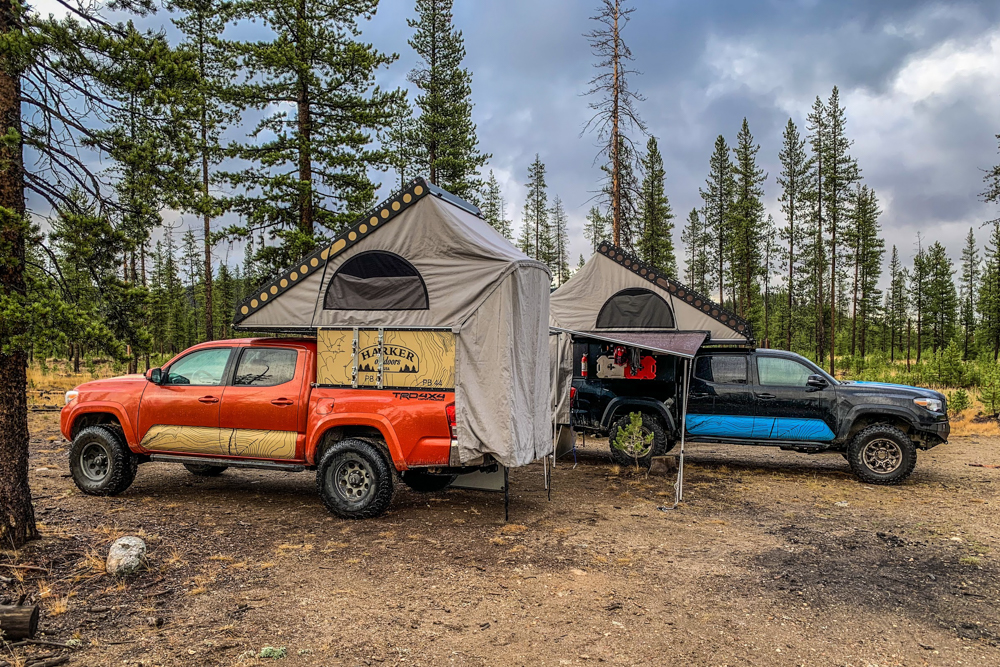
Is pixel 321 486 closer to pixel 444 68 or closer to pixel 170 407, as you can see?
pixel 170 407

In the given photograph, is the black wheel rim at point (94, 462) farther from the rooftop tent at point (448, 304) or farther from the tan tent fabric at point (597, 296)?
the tan tent fabric at point (597, 296)

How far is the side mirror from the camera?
928 cm

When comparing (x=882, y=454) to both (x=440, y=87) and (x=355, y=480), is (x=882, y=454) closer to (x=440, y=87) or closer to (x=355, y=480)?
(x=355, y=480)

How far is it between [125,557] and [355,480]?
2.27 metres

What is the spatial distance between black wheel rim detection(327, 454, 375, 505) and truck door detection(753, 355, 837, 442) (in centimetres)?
596

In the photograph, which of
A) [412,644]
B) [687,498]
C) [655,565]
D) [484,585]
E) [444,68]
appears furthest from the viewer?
[444,68]

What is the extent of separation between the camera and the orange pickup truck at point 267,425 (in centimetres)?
648

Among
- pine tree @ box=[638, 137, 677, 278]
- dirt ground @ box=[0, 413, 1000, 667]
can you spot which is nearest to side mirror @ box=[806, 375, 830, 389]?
dirt ground @ box=[0, 413, 1000, 667]

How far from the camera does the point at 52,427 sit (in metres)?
13.5

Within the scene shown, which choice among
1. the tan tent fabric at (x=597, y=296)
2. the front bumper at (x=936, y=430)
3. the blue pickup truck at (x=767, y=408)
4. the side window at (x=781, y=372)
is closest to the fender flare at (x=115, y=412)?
the blue pickup truck at (x=767, y=408)

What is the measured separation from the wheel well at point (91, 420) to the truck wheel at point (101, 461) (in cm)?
17

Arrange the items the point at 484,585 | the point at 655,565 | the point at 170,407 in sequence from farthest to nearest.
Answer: the point at 170,407 < the point at 655,565 < the point at 484,585

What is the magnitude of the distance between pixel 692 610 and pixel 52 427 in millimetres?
14098

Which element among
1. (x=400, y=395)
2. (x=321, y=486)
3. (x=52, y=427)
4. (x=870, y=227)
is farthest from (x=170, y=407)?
(x=870, y=227)
